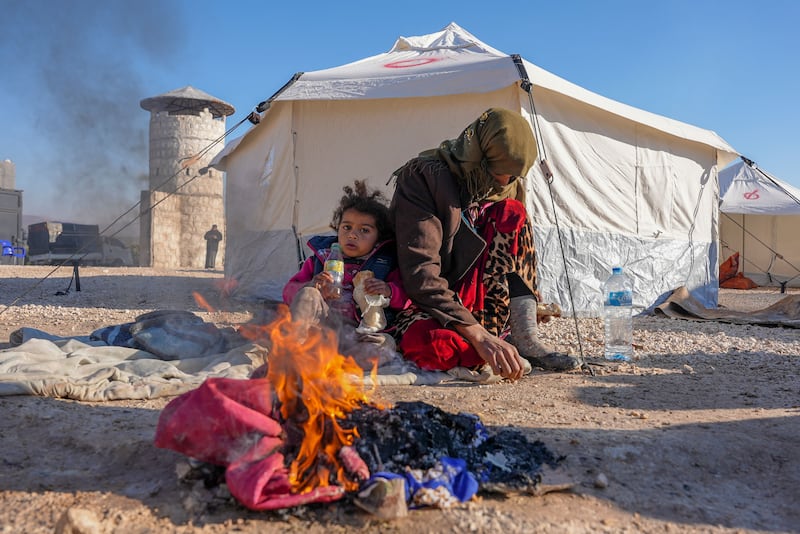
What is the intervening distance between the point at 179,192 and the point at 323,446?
1970cm

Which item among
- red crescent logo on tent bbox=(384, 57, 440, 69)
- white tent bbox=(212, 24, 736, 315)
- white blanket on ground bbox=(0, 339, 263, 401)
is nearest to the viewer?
white blanket on ground bbox=(0, 339, 263, 401)

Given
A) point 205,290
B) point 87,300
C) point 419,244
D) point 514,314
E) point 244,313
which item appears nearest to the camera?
point 419,244

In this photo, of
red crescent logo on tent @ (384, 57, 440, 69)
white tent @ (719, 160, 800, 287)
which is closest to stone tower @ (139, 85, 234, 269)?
red crescent logo on tent @ (384, 57, 440, 69)

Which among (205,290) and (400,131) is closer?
(400,131)

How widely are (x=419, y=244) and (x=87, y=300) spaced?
5.54 meters

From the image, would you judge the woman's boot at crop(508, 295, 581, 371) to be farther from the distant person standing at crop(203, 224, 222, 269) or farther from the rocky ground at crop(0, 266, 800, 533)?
the distant person standing at crop(203, 224, 222, 269)

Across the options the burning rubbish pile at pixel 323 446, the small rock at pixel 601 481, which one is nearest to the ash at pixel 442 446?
the burning rubbish pile at pixel 323 446

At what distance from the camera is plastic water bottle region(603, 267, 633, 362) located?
3551 millimetres

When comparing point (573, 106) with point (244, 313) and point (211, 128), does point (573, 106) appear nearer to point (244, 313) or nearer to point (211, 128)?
point (244, 313)

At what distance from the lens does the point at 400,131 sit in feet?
19.9

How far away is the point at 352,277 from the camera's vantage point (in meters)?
2.90

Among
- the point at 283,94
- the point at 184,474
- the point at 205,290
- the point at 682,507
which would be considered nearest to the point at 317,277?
the point at 184,474

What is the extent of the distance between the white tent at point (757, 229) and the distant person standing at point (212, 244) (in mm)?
14126

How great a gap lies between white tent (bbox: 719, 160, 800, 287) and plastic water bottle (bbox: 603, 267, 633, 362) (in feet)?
32.2
